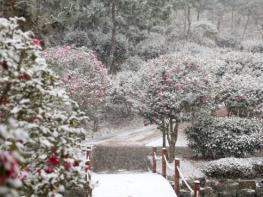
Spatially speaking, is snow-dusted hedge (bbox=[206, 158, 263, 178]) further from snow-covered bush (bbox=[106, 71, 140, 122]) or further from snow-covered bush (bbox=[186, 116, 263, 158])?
snow-covered bush (bbox=[106, 71, 140, 122])

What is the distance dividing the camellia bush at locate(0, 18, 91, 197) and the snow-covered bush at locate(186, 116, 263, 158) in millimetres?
14025

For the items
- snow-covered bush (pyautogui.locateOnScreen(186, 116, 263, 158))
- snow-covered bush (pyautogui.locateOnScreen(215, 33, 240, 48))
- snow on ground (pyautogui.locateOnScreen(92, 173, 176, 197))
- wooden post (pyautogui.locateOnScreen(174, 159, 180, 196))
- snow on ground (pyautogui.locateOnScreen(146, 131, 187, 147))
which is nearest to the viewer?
snow on ground (pyautogui.locateOnScreen(92, 173, 176, 197))

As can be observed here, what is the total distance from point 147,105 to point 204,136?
2887 mm

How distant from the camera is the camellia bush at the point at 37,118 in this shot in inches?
218

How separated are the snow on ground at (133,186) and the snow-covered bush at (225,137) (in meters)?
5.82

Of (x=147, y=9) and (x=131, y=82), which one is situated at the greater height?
(x=147, y=9)

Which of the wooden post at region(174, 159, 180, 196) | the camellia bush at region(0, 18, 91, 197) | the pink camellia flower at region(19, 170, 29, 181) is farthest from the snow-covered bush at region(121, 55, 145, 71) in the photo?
the pink camellia flower at region(19, 170, 29, 181)

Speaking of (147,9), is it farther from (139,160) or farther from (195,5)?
(139,160)

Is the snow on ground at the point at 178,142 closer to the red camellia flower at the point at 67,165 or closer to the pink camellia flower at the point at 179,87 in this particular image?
the pink camellia flower at the point at 179,87

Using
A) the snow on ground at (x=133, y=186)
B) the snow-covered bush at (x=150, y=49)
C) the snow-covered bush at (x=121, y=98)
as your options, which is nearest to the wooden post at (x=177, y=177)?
the snow on ground at (x=133, y=186)

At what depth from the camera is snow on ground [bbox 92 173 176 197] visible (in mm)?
12312

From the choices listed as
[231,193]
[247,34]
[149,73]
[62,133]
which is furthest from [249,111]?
[247,34]

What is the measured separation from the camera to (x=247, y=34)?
6022 cm

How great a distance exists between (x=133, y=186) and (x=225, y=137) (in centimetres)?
764
